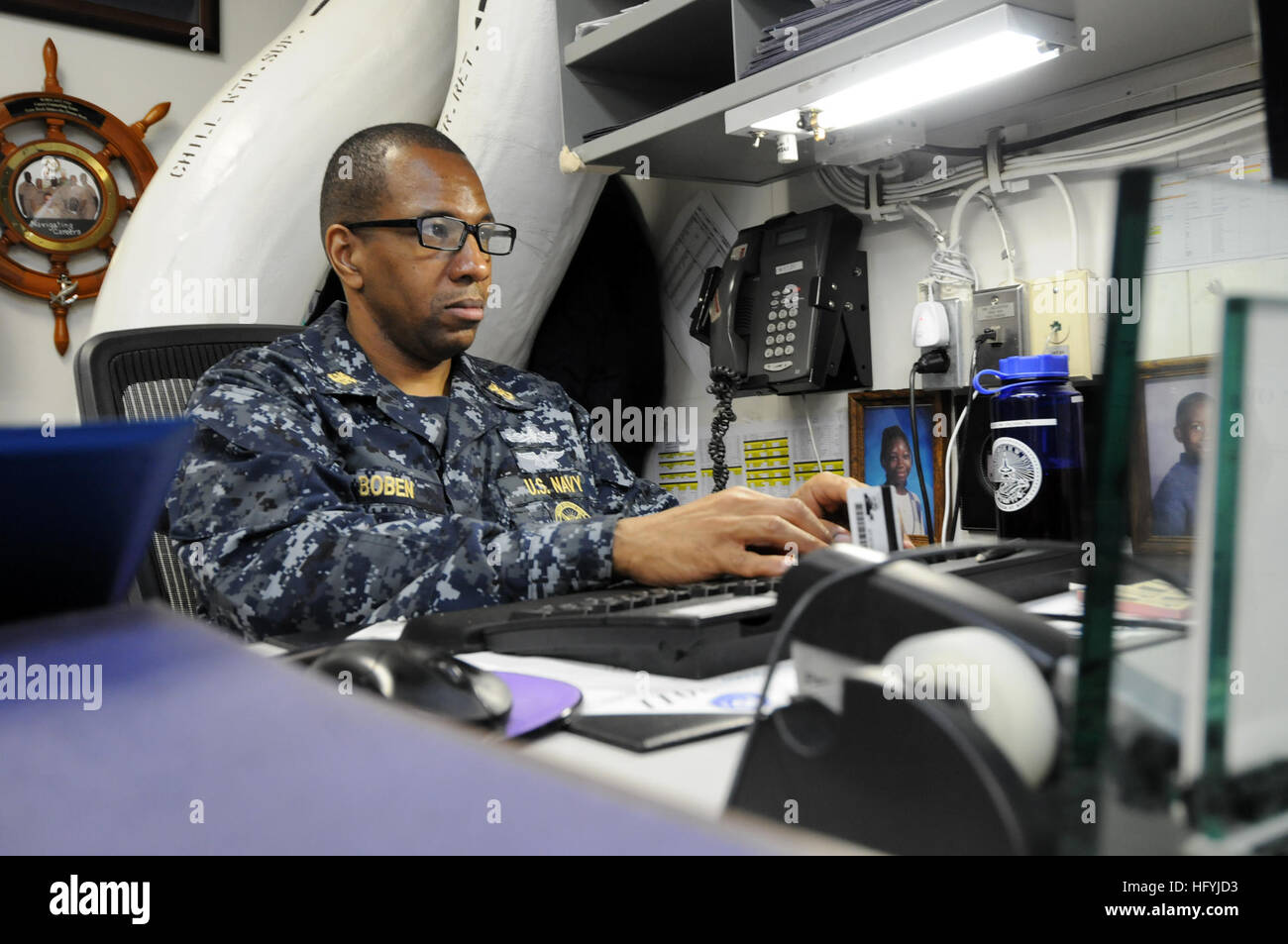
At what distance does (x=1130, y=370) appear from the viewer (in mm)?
203

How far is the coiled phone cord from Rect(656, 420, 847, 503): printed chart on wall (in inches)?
1.4

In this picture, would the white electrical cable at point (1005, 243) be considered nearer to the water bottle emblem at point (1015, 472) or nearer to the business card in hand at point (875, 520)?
the water bottle emblem at point (1015, 472)

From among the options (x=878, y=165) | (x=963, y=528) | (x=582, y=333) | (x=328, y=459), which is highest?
(x=878, y=165)

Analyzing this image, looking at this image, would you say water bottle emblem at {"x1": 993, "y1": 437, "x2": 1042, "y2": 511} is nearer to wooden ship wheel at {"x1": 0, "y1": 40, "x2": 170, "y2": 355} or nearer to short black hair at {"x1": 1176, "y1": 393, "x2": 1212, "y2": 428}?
short black hair at {"x1": 1176, "y1": 393, "x2": 1212, "y2": 428}

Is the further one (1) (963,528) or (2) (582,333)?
(2) (582,333)

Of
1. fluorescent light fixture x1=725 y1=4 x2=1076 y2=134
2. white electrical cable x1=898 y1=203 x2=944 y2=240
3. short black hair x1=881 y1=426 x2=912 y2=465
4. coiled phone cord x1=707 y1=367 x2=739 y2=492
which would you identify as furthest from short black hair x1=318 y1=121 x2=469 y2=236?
short black hair x1=881 y1=426 x2=912 y2=465

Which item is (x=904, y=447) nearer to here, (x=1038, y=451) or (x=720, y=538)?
(x=1038, y=451)

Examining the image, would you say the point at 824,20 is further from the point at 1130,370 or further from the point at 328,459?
the point at 1130,370

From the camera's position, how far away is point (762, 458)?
1.83m

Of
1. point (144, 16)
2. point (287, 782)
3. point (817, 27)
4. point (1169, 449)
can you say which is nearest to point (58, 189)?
point (144, 16)

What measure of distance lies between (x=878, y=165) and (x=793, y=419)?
0.46 m

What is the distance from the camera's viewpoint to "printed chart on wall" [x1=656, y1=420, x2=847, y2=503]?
1.69 m

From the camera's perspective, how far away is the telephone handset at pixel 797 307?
1558 millimetres
